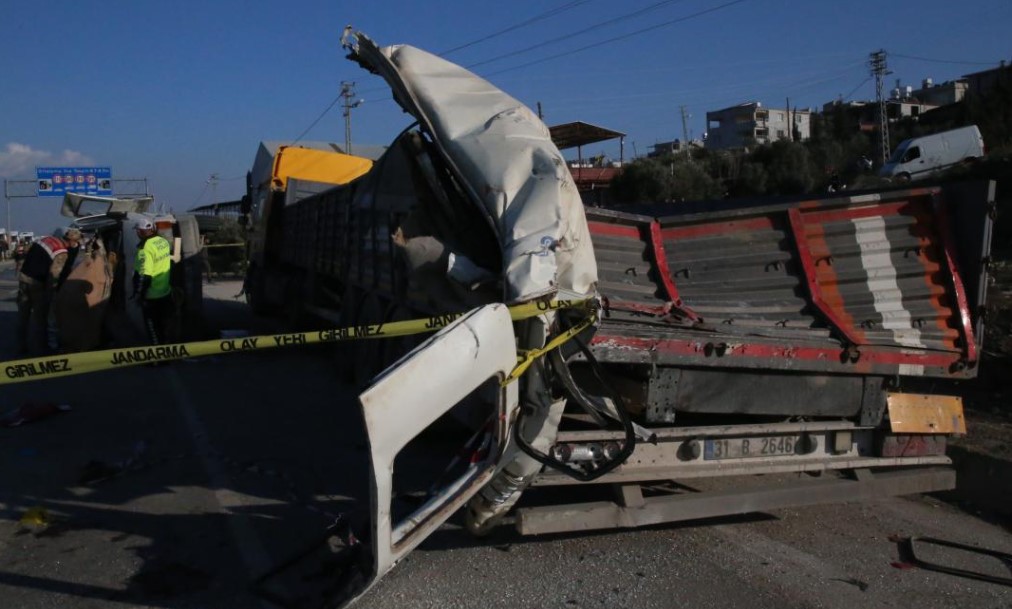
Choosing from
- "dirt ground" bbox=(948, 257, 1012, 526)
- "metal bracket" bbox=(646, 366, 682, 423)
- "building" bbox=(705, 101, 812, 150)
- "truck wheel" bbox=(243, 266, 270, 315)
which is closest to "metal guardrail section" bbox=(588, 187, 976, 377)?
"metal bracket" bbox=(646, 366, 682, 423)

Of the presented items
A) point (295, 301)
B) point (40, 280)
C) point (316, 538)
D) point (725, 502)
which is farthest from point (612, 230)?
point (40, 280)

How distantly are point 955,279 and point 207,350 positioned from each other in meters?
4.27

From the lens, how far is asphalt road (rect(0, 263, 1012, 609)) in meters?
4.12

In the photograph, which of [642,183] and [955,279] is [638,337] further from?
[642,183]

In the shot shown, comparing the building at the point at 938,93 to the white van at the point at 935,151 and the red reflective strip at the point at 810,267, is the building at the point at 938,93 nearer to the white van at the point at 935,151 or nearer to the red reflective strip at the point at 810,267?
the white van at the point at 935,151

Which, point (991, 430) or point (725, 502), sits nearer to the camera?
point (725, 502)

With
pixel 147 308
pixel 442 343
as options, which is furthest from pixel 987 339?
pixel 147 308

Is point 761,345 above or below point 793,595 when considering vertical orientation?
above

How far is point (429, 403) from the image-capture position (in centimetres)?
335

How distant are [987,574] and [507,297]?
9.36ft

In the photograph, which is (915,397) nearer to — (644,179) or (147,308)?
(147,308)

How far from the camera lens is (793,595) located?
4082 millimetres

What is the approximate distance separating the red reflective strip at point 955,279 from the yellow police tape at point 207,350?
261cm

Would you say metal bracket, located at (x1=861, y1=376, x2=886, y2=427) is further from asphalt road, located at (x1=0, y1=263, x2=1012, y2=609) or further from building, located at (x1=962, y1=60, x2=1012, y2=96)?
building, located at (x1=962, y1=60, x2=1012, y2=96)
